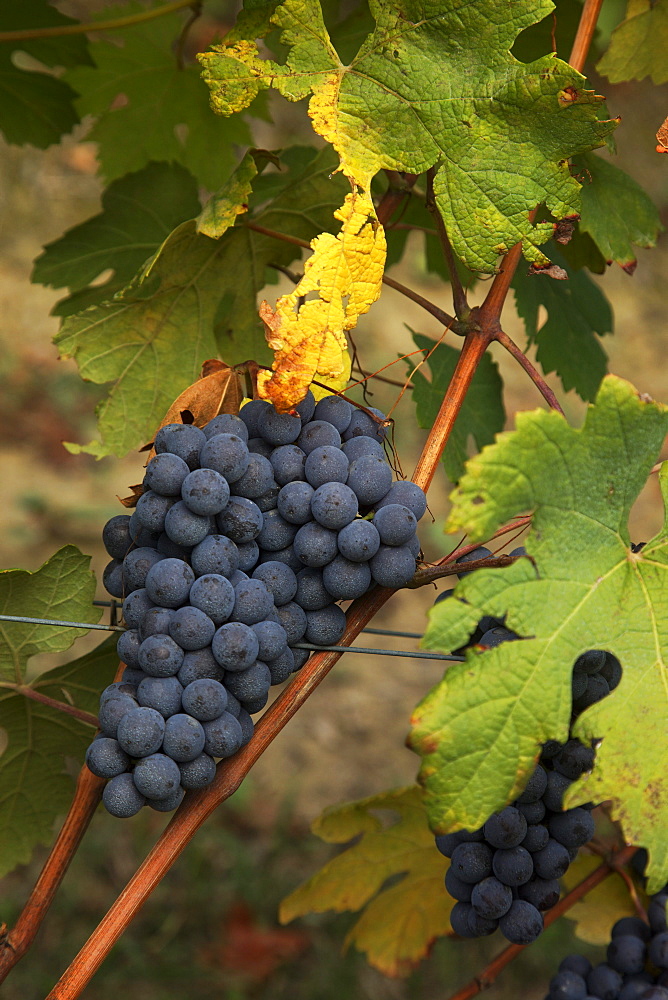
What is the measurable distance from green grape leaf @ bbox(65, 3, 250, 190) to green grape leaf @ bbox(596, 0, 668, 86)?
0.56 metres

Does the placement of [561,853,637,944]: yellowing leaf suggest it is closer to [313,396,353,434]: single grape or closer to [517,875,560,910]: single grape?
[517,875,560,910]: single grape

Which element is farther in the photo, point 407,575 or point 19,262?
point 19,262

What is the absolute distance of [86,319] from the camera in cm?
95

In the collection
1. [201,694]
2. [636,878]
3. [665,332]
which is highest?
[201,694]

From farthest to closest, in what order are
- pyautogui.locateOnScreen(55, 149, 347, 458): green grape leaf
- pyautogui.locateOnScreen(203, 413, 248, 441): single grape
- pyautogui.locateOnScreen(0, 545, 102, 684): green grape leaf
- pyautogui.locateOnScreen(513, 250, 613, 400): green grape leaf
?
1. pyautogui.locateOnScreen(513, 250, 613, 400): green grape leaf
2. pyautogui.locateOnScreen(55, 149, 347, 458): green grape leaf
3. pyautogui.locateOnScreen(0, 545, 102, 684): green grape leaf
4. pyautogui.locateOnScreen(203, 413, 248, 441): single grape

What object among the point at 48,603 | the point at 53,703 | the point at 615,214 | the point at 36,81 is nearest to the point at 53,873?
the point at 53,703

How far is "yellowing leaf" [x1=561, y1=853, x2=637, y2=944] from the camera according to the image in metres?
1.13

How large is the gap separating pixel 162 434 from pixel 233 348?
0.38 m

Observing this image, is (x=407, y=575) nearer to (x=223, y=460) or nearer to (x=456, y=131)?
(x=223, y=460)

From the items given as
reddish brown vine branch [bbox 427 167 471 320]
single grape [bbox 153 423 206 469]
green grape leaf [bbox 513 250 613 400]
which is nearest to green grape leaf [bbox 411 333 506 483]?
green grape leaf [bbox 513 250 613 400]

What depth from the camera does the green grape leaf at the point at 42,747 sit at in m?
0.93

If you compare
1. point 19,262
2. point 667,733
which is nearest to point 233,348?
point 667,733

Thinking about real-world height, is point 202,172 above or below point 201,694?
below

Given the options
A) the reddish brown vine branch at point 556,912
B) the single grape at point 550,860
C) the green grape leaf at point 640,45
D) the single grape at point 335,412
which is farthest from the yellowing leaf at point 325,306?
the reddish brown vine branch at point 556,912
